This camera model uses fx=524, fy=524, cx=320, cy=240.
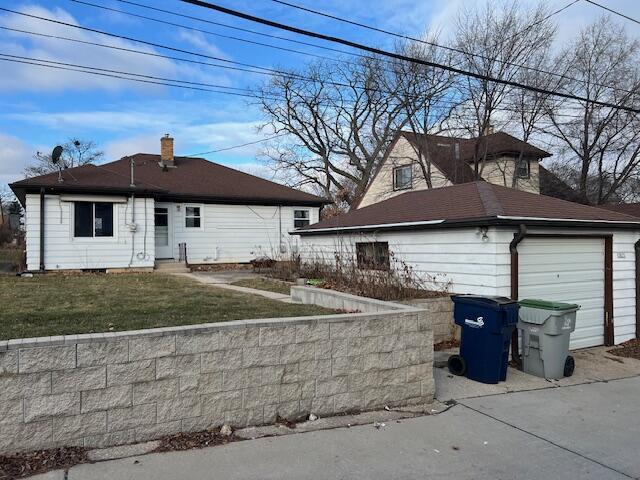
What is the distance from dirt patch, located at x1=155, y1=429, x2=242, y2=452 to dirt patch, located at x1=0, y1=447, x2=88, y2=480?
0.64m

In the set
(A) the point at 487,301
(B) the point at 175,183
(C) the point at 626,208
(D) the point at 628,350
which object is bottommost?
(D) the point at 628,350

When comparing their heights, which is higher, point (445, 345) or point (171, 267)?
point (171, 267)

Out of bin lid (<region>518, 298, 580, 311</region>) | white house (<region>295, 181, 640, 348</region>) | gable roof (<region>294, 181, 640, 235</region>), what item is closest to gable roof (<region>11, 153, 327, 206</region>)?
gable roof (<region>294, 181, 640, 235</region>)

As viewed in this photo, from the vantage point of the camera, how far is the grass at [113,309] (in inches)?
227

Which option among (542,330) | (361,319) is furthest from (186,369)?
(542,330)

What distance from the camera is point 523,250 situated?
29.5 feet

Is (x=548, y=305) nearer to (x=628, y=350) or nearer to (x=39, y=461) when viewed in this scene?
(x=628, y=350)

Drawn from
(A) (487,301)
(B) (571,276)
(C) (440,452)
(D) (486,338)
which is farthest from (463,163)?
(C) (440,452)

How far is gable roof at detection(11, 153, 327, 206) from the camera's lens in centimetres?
1727

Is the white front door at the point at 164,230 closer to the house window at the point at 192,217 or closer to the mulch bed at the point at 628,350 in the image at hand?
the house window at the point at 192,217

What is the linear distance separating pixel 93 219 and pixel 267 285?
25.4 ft

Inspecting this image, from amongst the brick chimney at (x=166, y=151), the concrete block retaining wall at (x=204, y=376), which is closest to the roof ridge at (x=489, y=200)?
the concrete block retaining wall at (x=204, y=376)

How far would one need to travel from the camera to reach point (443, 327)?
29.3 feet

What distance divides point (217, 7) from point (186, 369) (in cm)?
449
